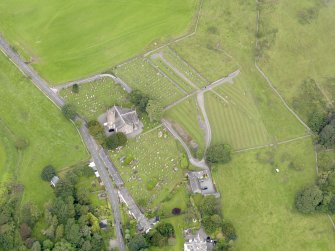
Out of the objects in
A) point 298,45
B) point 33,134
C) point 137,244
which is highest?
point 298,45

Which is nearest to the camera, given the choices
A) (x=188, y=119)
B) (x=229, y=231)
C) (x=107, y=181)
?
(x=229, y=231)

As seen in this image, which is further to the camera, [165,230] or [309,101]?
[309,101]

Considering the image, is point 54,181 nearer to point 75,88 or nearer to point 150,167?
point 150,167

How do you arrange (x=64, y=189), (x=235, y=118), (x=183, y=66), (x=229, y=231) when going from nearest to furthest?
(x=229, y=231) → (x=64, y=189) → (x=235, y=118) → (x=183, y=66)

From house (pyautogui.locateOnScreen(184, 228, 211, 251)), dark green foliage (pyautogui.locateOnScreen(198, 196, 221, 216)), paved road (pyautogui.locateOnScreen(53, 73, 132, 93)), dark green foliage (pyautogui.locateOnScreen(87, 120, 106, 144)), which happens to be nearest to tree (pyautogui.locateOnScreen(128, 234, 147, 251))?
house (pyautogui.locateOnScreen(184, 228, 211, 251))

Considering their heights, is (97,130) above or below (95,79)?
below

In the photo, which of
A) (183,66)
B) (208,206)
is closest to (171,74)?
(183,66)

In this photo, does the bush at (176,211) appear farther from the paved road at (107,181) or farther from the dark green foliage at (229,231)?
the paved road at (107,181)
